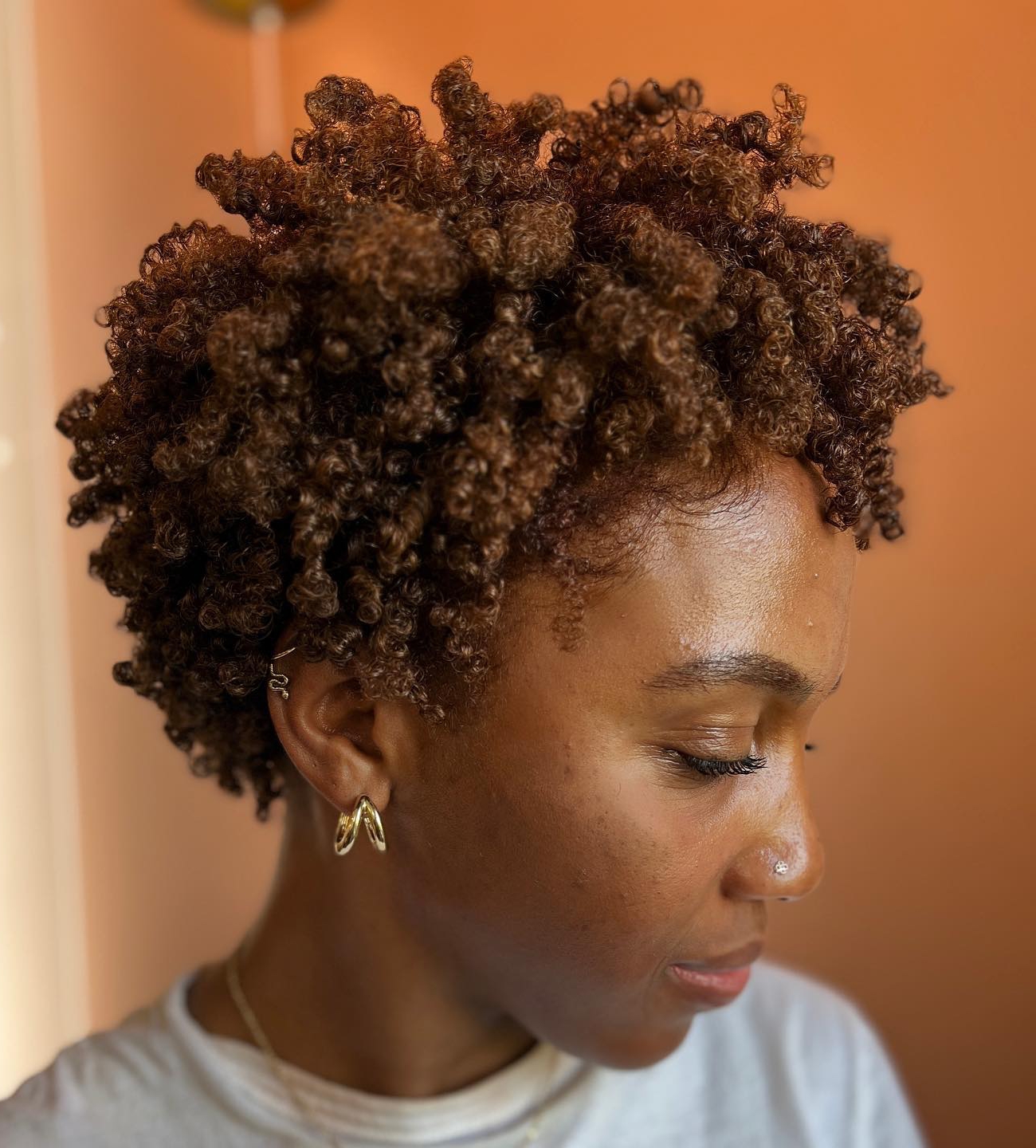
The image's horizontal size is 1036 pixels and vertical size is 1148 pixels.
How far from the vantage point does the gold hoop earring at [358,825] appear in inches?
33.9

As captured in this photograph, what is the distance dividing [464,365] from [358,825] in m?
0.34

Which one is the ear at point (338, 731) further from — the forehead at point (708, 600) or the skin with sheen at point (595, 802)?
the forehead at point (708, 600)

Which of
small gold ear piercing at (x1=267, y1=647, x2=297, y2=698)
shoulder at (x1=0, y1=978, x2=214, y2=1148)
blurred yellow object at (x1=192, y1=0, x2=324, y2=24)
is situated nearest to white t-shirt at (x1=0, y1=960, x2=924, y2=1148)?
shoulder at (x1=0, y1=978, x2=214, y2=1148)

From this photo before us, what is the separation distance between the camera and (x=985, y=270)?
4.39 ft

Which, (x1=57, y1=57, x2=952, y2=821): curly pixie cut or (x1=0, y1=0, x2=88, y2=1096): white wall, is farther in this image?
(x1=0, y1=0, x2=88, y2=1096): white wall

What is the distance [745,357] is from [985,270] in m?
0.68

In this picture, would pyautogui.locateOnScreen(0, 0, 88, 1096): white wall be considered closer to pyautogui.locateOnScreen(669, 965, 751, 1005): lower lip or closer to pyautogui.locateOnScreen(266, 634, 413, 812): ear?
pyautogui.locateOnScreen(266, 634, 413, 812): ear

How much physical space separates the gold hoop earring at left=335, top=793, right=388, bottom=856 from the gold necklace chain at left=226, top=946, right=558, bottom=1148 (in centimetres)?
27

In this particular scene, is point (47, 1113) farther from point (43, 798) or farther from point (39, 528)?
point (39, 528)

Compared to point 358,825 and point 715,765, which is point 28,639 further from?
→ point 715,765

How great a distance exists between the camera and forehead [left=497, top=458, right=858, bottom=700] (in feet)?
2.61

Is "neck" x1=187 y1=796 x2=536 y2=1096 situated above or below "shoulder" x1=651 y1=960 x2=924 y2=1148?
above

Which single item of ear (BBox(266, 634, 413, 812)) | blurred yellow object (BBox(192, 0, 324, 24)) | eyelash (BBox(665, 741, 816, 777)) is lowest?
eyelash (BBox(665, 741, 816, 777))

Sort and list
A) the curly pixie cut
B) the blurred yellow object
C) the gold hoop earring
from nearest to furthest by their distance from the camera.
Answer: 1. the curly pixie cut
2. the gold hoop earring
3. the blurred yellow object
